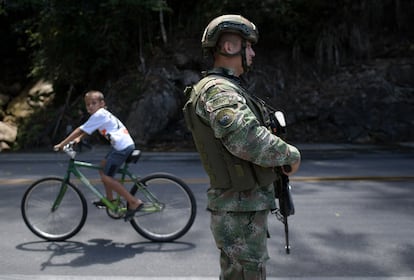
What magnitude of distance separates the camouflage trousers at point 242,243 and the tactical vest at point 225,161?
20 centimetres

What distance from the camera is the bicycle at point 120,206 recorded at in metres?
5.88

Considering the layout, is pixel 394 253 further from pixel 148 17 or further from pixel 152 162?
pixel 148 17

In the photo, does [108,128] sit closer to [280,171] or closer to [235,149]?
[280,171]

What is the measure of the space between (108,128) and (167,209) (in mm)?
1100

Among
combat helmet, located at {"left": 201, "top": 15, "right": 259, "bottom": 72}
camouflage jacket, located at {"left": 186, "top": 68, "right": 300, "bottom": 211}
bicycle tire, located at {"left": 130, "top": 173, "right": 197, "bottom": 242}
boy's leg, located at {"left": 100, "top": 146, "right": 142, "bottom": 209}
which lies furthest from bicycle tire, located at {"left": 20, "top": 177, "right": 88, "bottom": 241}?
combat helmet, located at {"left": 201, "top": 15, "right": 259, "bottom": 72}

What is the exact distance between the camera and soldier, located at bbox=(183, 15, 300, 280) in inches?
105

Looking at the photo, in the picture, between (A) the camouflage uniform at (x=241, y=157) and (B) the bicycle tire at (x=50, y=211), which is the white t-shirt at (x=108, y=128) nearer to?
(B) the bicycle tire at (x=50, y=211)

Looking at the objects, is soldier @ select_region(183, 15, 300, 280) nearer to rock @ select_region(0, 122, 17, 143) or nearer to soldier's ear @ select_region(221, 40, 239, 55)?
soldier's ear @ select_region(221, 40, 239, 55)

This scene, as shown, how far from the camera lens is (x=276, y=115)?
2.95 metres

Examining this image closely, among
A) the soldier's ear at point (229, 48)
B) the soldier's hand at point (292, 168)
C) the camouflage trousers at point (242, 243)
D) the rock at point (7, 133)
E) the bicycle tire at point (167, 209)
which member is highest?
the soldier's ear at point (229, 48)

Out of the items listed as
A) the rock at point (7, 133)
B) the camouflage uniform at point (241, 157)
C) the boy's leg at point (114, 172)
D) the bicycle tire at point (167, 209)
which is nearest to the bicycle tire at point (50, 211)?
the boy's leg at point (114, 172)

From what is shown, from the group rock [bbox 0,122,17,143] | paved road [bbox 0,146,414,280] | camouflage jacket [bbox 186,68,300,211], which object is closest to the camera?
camouflage jacket [bbox 186,68,300,211]

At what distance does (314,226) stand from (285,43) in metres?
15.0

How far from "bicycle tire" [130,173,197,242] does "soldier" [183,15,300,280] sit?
2.89 m
